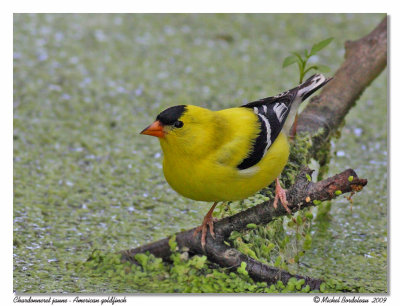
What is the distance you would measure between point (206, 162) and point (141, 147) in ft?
6.99

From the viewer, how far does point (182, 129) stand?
9.84 ft

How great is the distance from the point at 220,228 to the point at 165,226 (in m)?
0.75

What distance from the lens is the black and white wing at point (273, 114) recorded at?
3148 mm

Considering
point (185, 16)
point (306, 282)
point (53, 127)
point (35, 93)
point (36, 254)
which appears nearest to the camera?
point (306, 282)

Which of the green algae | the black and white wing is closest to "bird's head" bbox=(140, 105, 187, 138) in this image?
the black and white wing

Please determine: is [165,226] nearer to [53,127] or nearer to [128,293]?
[128,293]

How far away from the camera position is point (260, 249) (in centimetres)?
350

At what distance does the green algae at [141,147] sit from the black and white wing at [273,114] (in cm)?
41

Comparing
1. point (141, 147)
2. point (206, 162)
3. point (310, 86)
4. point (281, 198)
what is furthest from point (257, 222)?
point (141, 147)

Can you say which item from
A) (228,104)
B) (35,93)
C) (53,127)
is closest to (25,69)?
(35,93)

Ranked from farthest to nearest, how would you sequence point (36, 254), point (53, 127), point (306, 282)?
point (53, 127) → point (36, 254) → point (306, 282)

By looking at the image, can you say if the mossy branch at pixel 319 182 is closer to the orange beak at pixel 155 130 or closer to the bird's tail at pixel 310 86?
the bird's tail at pixel 310 86

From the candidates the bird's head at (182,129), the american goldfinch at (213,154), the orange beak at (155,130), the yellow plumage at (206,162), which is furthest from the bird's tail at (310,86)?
the orange beak at (155,130)

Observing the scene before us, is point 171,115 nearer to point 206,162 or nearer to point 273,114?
point 206,162
